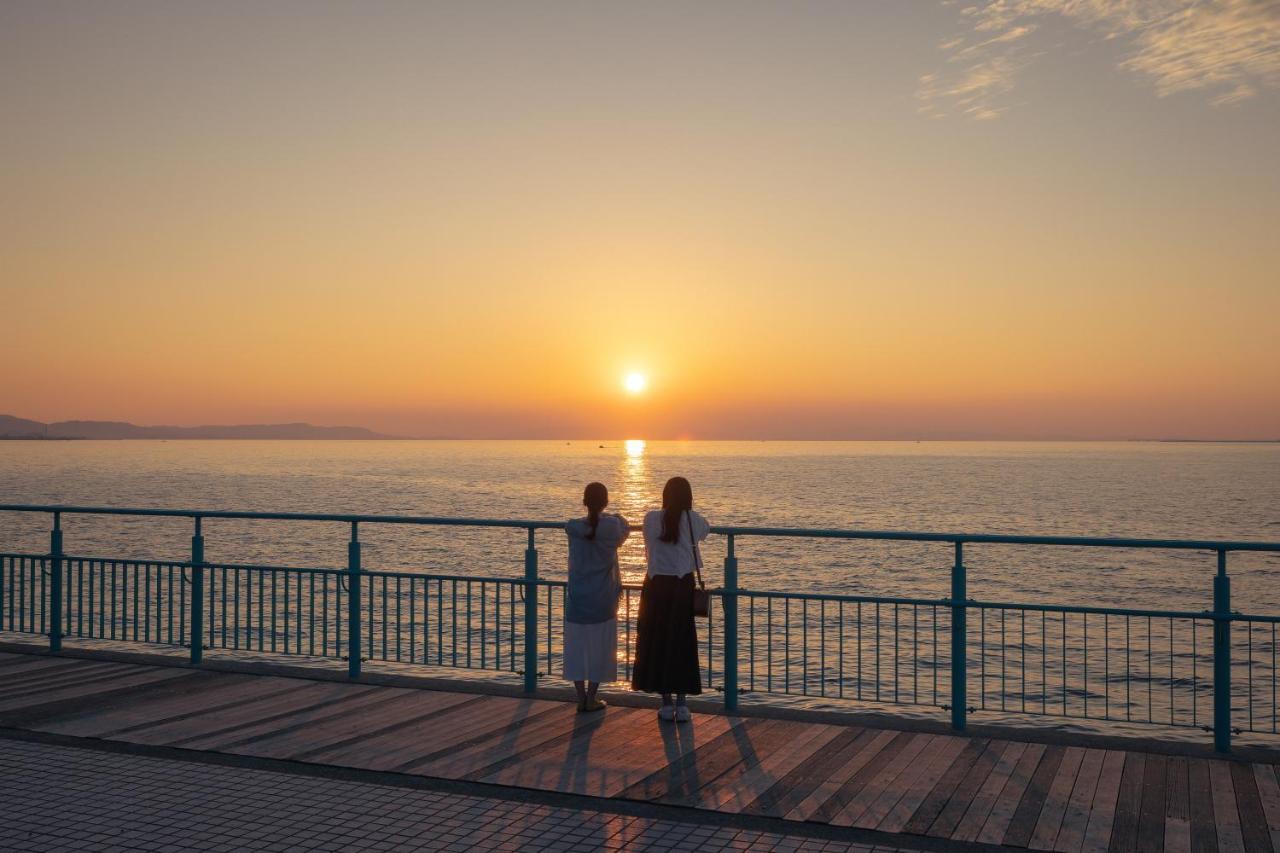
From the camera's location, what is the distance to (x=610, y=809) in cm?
661

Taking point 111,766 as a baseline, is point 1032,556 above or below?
below

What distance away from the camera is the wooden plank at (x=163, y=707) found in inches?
337

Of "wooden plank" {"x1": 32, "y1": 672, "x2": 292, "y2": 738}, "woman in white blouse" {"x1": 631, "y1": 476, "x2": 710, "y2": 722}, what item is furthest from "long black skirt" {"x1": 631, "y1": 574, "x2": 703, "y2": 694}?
"wooden plank" {"x1": 32, "y1": 672, "x2": 292, "y2": 738}

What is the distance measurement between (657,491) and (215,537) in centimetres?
6795

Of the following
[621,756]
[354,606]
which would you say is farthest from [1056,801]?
[354,606]

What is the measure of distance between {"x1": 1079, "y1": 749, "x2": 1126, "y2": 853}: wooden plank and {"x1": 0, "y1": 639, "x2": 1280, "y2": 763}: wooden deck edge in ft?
1.14

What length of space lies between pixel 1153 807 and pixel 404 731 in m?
5.09

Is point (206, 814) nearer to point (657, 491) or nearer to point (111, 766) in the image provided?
point (111, 766)

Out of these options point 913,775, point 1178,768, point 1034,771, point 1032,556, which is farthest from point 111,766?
point 1032,556

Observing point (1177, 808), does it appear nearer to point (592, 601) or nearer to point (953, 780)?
point (953, 780)

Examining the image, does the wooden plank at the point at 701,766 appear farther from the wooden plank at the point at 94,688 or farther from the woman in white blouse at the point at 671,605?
the wooden plank at the point at 94,688

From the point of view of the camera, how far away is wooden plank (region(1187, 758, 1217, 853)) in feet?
19.5

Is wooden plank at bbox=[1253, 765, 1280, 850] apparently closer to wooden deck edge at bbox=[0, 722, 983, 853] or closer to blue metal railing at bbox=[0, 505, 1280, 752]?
blue metal railing at bbox=[0, 505, 1280, 752]

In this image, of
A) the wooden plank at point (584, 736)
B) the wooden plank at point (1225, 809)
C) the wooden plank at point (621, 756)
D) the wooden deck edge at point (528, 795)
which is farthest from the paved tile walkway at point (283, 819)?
the wooden plank at point (1225, 809)
